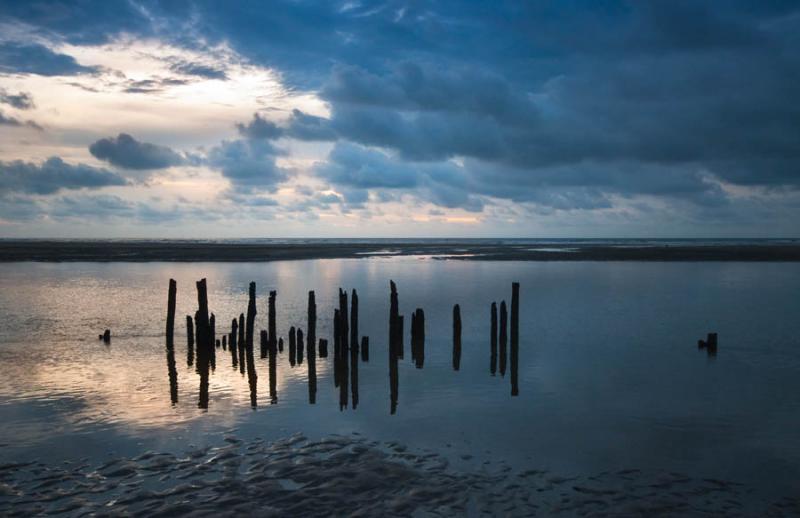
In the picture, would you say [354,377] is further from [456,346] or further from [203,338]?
[203,338]

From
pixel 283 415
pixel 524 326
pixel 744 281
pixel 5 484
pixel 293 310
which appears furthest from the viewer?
pixel 744 281

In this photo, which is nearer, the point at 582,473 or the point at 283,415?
the point at 582,473

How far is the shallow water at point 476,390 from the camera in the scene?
35.0 feet

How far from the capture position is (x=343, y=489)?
8.74m

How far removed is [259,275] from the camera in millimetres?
50906

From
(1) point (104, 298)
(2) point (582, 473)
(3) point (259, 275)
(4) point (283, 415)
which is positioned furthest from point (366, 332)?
(3) point (259, 275)

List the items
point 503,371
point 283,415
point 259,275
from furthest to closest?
point 259,275 < point 503,371 < point 283,415

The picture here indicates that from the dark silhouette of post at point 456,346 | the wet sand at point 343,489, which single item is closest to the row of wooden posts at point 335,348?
the dark silhouette of post at point 456,346

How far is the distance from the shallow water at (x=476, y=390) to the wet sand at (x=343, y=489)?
524 millimetres

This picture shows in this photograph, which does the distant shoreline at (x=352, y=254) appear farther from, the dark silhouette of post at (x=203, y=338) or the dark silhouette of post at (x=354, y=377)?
the dark silhouette of post at (x=354, y=377)

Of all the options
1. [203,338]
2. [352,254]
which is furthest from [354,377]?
[352,254]

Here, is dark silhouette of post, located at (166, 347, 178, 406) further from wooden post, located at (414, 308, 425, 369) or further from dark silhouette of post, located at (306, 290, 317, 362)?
wooden post, located at (414, 308, 425, 369)

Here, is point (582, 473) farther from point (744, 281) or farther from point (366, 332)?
point (744, 281)

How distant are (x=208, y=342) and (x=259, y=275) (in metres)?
33.5
